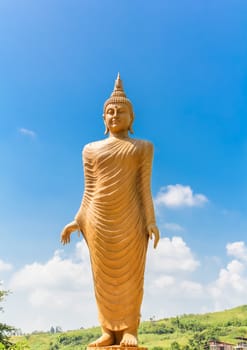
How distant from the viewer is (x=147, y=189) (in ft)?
21.9

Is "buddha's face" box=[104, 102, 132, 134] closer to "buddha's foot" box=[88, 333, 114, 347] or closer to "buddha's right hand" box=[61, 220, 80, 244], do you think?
"buddha's right hand" box=[61, 220, 80, 244]

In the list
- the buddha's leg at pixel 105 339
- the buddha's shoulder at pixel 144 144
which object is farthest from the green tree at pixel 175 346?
the buddha's shoulder at pixel 144 144

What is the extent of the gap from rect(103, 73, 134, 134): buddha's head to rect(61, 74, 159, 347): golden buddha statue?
16 millimetres

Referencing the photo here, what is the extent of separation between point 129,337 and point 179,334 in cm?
4506

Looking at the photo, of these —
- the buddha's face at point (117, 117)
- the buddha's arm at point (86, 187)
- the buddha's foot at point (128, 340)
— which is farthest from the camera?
the buddha's face at point (117, 117)

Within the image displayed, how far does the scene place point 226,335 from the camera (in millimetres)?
44281

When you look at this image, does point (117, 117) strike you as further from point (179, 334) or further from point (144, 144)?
point (179, 334)

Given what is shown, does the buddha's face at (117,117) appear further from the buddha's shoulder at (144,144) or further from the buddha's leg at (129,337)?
the buddha's leg at (129,337)

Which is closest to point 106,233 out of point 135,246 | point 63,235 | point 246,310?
point 135,246

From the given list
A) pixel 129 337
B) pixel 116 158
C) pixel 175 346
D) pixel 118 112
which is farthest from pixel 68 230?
pixel 175 346

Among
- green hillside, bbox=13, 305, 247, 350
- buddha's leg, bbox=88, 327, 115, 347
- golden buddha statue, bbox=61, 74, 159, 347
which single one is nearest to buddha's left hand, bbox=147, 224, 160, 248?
golden buddha statue, bbox=61, 74, 159, 347

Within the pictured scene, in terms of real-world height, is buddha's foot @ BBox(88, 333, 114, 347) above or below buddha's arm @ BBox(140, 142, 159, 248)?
below

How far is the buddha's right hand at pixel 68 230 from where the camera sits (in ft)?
22.2

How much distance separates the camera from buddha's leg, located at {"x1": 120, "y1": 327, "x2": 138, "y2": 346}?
5.80 metres
